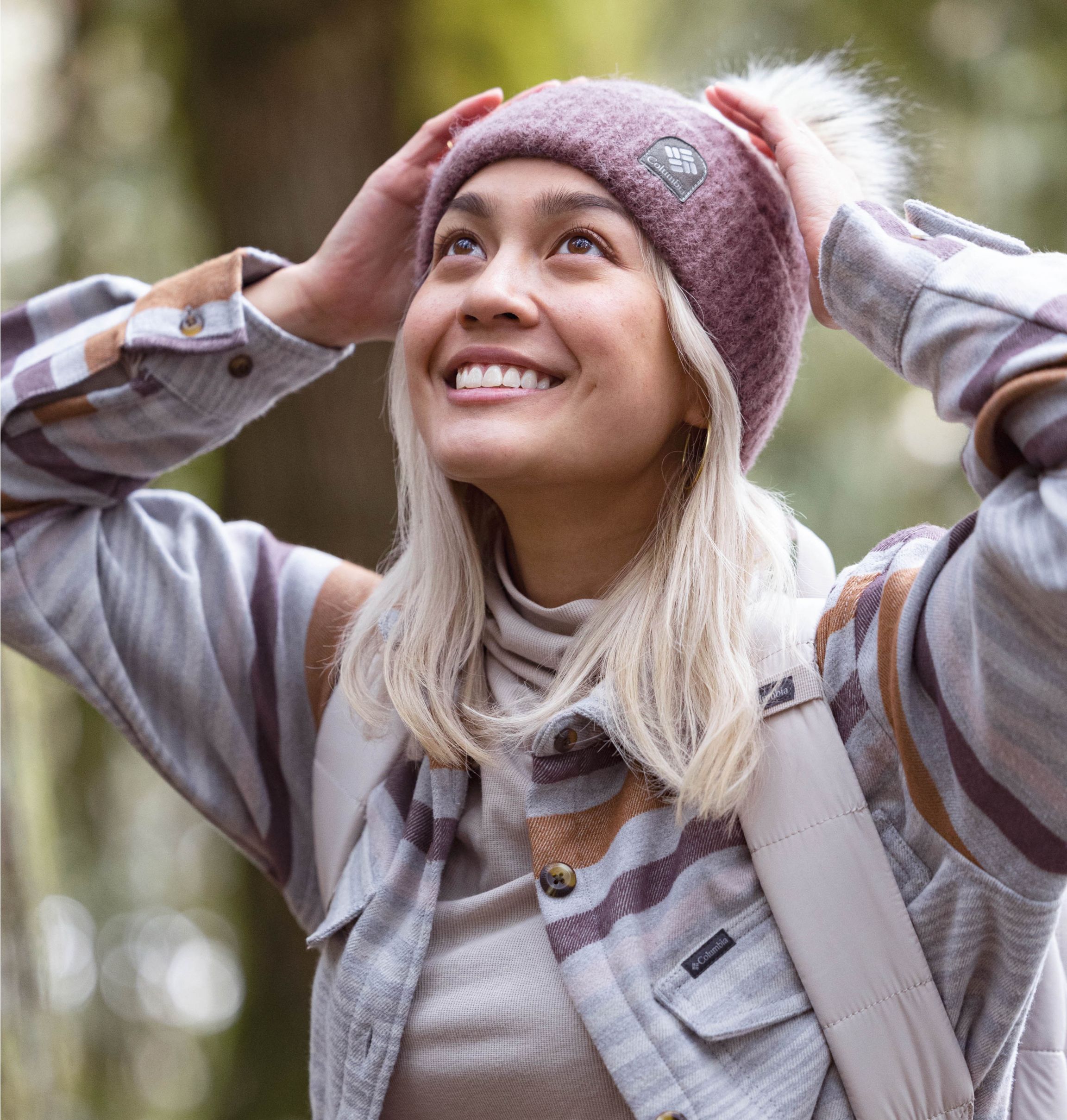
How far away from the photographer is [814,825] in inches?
61.5

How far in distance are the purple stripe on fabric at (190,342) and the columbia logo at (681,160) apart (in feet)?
2.65

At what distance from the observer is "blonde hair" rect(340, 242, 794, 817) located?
5.45 ft

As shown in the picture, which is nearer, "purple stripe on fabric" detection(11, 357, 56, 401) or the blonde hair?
the blonde hair

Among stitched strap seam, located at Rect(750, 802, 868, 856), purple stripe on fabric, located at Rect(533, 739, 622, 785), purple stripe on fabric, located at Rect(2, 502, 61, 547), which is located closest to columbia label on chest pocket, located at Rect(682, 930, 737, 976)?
stitched strap seam, located at Rect(750, 802, 868, 856)

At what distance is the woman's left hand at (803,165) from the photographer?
179cm

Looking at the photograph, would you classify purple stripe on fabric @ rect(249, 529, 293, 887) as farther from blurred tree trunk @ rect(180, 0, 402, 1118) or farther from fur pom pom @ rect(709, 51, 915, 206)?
fur pom pom @ rect(709, 51, 915, 206)

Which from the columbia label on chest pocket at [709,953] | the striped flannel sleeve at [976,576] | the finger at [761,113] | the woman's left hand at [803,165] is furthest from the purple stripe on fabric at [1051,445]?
the finger at [761,113]

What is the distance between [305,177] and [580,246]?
1450 mm

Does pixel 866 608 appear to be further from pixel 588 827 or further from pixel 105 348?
pixel 105 348

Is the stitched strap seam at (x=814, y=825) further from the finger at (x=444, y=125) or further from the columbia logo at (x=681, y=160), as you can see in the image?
the finger at (x=444, y=125)

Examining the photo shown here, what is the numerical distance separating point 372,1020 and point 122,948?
427cm

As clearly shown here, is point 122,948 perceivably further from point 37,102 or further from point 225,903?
point 37,102

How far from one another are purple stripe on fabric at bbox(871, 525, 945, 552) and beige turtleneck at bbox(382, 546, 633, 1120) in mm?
463

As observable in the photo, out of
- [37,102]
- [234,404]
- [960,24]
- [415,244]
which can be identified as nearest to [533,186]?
[415,244]
